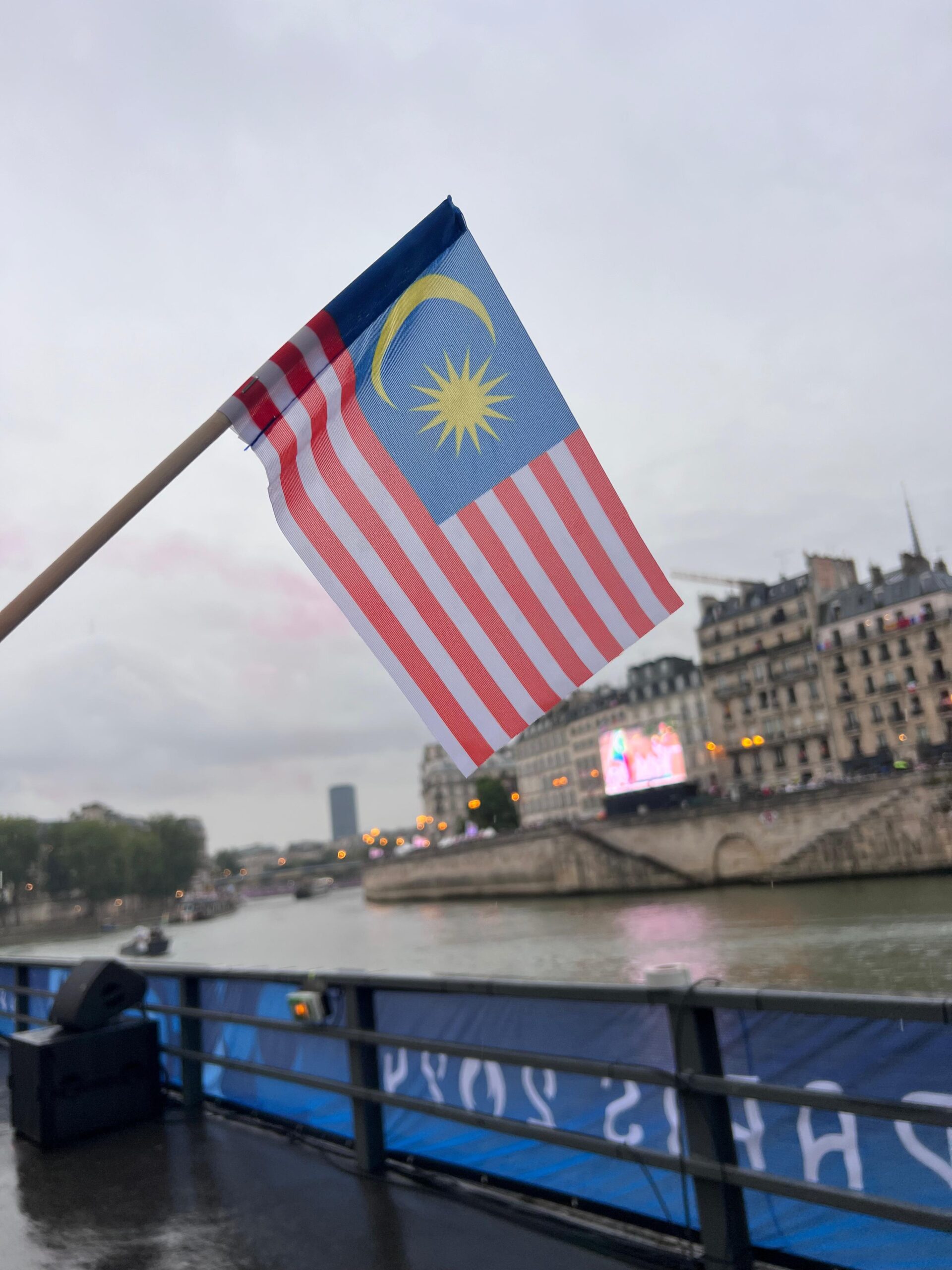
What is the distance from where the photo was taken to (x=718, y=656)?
253 feet

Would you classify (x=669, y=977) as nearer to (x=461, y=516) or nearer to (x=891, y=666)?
(x=461, y=516)

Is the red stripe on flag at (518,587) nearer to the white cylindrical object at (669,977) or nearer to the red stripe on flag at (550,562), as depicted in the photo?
the red stripe on flag at (550,562)

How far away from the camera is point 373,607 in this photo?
3.47 meters

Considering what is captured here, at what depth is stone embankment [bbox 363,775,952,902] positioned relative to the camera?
48.1 metres

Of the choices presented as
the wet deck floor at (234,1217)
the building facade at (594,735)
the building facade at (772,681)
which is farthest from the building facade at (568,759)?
the wet deck floor at (234,1217)

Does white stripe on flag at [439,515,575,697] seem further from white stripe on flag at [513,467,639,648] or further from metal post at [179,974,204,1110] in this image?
metal post at [179,974,204,1110]

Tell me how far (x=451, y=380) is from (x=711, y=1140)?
8.55 ft

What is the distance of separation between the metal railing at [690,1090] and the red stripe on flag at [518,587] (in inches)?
44.5

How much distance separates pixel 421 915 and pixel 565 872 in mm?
9459

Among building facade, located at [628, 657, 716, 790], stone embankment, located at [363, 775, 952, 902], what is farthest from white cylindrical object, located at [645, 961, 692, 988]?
building facade, located at [628, 657, 716, 790]

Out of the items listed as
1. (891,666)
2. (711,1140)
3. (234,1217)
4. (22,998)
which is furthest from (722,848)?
(711,1140)

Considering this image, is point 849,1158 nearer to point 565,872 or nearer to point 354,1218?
point 354,1218

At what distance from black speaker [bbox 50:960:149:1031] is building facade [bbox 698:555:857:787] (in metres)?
66.1

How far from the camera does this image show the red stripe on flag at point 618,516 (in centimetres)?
349
